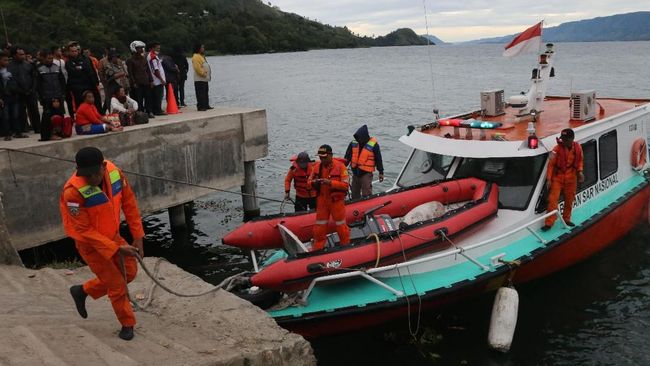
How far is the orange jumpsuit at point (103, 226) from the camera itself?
14.5 feet

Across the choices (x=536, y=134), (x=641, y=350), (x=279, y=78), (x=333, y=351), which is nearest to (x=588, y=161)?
(x=536, y=134)

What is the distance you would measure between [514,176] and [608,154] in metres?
2.57

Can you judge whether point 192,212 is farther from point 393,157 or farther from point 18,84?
point 393,157

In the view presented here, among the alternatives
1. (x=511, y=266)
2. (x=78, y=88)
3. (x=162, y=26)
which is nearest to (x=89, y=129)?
(x=78, y=88)

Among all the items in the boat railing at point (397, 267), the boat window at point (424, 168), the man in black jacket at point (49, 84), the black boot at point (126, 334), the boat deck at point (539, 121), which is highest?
the man in black jacket at point (49, 84)

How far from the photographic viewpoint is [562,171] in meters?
8.14

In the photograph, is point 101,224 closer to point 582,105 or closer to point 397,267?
point 397,267

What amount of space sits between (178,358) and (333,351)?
3327 mm

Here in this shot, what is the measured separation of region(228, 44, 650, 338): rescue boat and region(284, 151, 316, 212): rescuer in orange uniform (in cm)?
146

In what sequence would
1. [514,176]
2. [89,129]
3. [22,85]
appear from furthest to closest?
[22,85]
[89,129]
[514,176]

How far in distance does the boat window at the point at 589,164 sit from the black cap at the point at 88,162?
7.48 m

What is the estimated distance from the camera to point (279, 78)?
2255 inches

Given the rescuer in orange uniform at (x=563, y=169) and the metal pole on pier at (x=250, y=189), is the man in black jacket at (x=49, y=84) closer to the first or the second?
the metal pole on pier at (x=250, y=189)

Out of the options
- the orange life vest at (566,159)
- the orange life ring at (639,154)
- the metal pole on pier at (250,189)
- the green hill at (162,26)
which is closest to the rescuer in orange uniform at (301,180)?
the metal pole on pier at (250,189)
